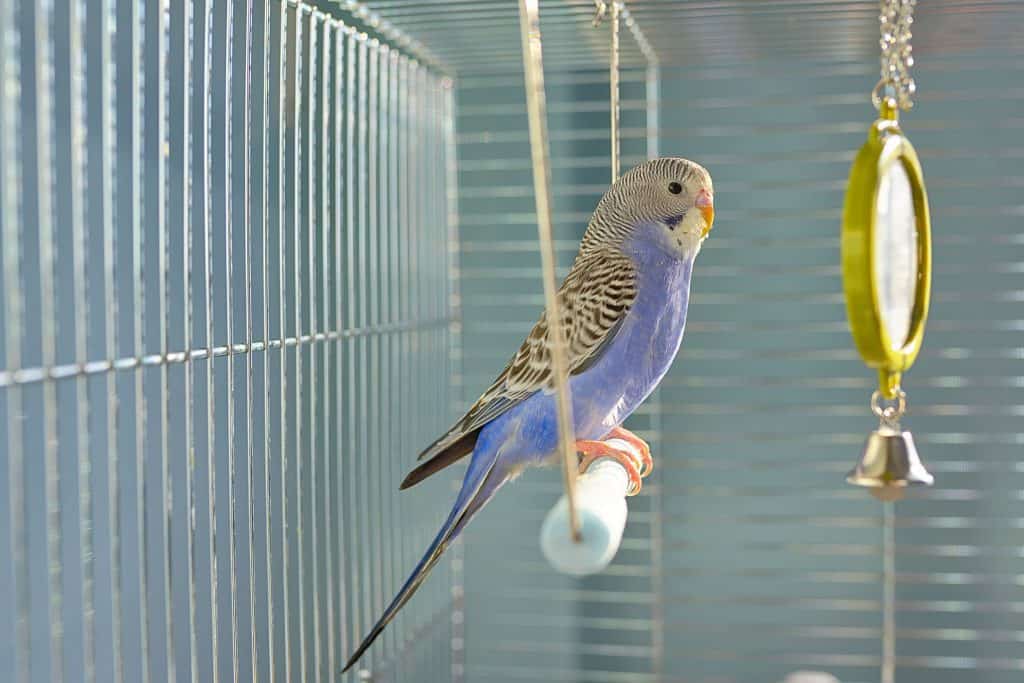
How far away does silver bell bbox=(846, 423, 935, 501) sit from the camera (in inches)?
49.3

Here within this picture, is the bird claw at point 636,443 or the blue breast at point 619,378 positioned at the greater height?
the blue breast at point 619,378

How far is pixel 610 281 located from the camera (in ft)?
4.87

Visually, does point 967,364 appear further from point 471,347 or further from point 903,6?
point 903,6

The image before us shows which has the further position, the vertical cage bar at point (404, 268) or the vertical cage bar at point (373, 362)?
the vertical cage bar at point (404, 268)

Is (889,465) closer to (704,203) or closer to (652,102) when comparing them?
(704,203)

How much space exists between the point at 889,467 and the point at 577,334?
41 centimetres

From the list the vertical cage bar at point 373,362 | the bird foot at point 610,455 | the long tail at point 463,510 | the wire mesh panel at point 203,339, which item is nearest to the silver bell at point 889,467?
the bird foot at point 610,455

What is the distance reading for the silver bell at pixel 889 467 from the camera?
4.11 feet

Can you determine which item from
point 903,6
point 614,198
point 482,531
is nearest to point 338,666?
point 614,198

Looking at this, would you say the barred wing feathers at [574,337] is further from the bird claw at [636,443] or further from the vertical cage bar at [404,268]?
the vertical cage bar at [404,268]

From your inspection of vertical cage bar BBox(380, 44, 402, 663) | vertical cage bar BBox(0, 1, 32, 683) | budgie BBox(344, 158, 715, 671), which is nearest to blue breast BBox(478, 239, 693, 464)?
budgie BBox(344, 158, 715, 671)

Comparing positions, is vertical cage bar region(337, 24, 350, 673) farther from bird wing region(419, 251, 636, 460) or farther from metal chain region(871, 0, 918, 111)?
metal chain region(871, 0, 918, 111)

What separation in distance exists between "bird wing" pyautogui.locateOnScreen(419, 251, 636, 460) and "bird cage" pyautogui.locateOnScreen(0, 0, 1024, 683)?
167 millimetres

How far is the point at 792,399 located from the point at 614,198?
47.1 inches
